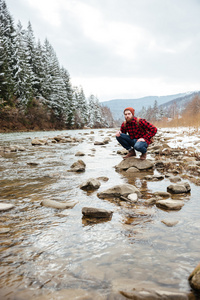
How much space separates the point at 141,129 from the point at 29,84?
29148 millimetres

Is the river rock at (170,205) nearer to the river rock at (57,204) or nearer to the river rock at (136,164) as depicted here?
the river rock at (57,204)

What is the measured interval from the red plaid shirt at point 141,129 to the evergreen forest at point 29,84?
69.4 ft

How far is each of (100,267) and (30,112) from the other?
32161 mm

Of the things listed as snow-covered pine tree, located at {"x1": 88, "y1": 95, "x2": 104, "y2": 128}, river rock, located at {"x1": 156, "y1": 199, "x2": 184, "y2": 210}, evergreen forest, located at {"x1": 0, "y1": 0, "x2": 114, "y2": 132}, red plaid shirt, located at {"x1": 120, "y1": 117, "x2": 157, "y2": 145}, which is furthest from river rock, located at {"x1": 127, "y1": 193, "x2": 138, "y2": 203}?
snow-covered pine tree, located at {"x1": 88, "y1": 95, "x2": 104, "y2": 128}

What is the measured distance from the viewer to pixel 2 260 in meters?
1.55

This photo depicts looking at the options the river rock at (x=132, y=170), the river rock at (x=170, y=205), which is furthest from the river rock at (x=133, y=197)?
the river rock at (x=132, y=170)

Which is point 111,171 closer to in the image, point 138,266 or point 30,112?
point 138,266

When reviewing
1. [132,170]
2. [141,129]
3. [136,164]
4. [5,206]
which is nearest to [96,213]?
[5,206]

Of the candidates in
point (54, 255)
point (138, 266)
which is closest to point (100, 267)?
point (138, 266)

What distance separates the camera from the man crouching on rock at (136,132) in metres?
5.23

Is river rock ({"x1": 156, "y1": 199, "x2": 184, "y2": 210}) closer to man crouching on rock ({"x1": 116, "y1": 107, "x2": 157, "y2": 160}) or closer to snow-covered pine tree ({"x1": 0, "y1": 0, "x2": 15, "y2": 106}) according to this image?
man crouching on rock ({"x1": 116, "y1": 107, "x2": 157, "y2": 160})

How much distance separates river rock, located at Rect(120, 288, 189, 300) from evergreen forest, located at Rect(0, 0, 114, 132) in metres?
24.8

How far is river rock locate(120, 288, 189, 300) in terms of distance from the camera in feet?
3.74

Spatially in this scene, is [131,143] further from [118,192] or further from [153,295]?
[153,295]
